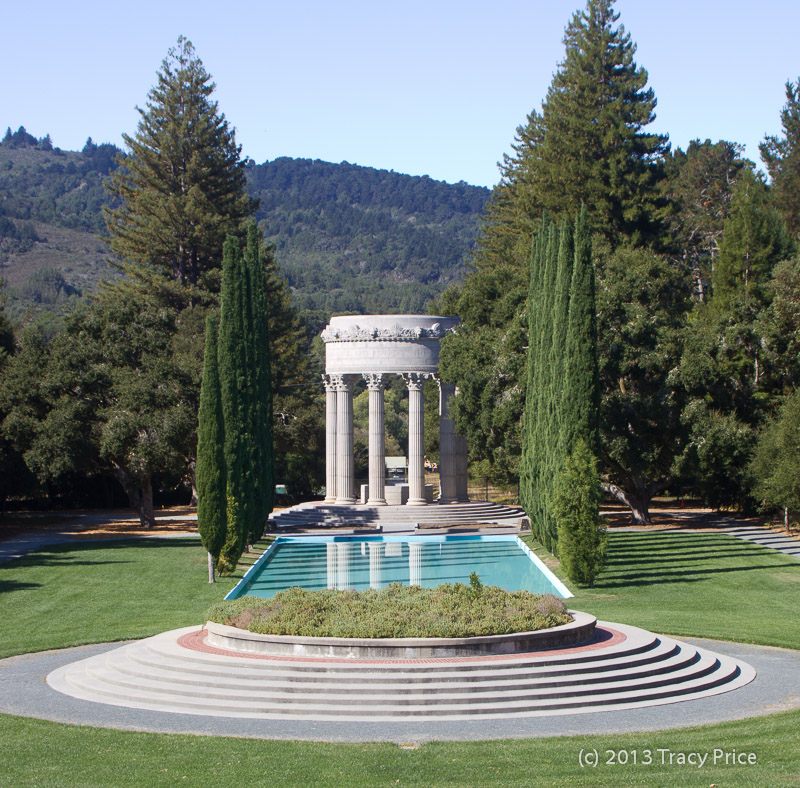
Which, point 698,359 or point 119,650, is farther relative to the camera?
point 698,359

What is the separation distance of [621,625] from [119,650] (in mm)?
10264

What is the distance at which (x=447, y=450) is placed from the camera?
175 ft

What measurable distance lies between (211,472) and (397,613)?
1391 cm

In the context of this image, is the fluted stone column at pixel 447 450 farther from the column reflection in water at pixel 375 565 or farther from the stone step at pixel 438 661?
the stone step at pixel 438 661

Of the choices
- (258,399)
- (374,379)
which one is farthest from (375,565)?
(374,379)

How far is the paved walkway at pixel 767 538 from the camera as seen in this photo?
1527 inches

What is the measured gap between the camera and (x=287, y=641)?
17.9m

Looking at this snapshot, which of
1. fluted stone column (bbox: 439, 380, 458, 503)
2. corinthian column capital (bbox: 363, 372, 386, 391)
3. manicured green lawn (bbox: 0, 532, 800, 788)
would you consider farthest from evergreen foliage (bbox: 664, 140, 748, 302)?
manicured green lawn (bbox: 0, 532, 800, 788)

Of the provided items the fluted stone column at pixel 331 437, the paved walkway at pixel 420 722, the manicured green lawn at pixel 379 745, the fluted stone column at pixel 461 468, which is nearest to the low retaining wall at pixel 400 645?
the paved walkway at pixel 420 722

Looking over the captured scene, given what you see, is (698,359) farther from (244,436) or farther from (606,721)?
(606,721)

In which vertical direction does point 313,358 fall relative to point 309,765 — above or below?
above

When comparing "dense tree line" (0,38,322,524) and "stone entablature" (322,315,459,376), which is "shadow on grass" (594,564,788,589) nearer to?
"dense tree line" (0,38,322,524)

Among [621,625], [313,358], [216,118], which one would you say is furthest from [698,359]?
[313,358]

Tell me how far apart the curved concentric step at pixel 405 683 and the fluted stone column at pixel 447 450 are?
34757 mm
